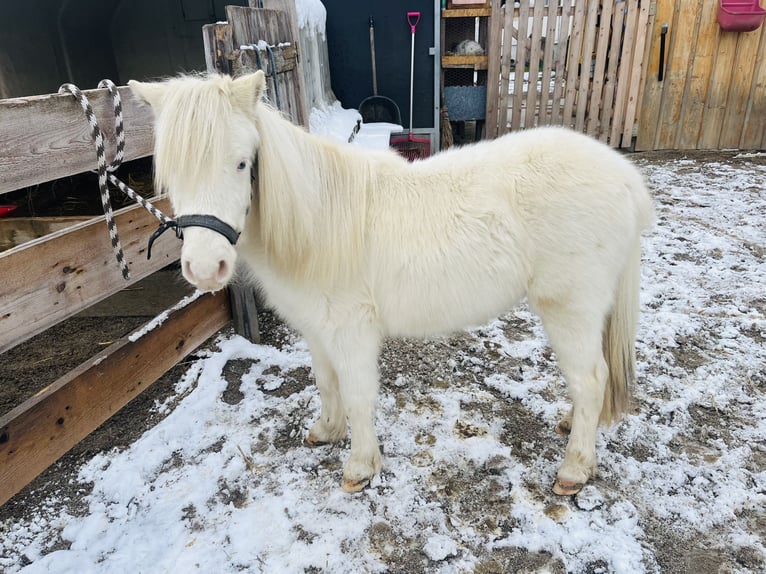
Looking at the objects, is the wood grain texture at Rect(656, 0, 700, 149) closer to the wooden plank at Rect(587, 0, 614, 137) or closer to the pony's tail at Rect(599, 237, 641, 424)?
the wooden plank at Rect(587, 0, 614, 137)

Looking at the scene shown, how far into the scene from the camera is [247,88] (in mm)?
1601

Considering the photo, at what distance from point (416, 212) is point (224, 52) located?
186 centimetres

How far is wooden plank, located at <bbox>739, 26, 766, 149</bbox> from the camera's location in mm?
6801

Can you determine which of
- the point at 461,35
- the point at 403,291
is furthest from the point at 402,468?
the point at 461,35

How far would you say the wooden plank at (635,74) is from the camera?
6805mm

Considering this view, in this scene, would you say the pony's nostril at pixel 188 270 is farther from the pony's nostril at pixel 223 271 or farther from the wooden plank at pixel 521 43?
the wooden plank at pixel 521 43

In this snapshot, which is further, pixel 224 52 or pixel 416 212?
pixel 224 52

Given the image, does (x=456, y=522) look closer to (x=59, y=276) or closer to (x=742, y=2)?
(x=59, y=276)

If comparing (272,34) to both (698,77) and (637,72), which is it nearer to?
(637,72)

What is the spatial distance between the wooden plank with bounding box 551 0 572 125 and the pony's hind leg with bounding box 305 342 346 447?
655 centimetres

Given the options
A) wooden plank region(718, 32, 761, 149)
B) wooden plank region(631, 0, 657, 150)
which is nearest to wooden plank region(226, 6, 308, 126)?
wooden plank region(631, 0, 657, 150)

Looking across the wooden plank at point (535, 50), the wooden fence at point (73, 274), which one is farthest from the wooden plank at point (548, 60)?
the wooden fence at point (73, 274)

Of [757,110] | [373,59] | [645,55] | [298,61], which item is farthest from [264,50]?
[757,110]

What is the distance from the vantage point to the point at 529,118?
7.44 m
